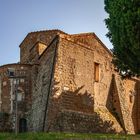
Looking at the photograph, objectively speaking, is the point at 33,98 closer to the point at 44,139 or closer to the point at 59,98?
the point at 59,98

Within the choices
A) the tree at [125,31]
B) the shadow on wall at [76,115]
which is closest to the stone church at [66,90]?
the shadow on wall at [76,115]

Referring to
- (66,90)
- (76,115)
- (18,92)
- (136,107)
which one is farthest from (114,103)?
(18,92)

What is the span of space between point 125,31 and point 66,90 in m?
7.02

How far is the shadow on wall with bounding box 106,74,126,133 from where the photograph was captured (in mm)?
33969

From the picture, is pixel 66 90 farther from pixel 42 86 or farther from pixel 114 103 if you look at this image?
pixel 114 103

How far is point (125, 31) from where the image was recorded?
901 inches

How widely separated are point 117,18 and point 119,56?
9.42 ft

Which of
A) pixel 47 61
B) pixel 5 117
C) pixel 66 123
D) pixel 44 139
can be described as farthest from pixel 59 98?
pixel 44 139

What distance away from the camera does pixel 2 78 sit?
33062 mm

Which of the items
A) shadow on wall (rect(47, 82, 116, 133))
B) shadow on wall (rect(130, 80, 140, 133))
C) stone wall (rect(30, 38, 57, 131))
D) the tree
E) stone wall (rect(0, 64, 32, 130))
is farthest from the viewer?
shadow on wall (rect(130, 80, 140, 133))

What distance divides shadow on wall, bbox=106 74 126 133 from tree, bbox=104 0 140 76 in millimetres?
8797

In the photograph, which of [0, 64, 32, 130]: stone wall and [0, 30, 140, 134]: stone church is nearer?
[0, 30, 140, 134]: stone church

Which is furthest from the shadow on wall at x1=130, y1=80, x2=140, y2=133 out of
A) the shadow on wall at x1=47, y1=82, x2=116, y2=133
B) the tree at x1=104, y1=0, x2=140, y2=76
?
the tree at x1=104, y1=0, x2=140, y2=76

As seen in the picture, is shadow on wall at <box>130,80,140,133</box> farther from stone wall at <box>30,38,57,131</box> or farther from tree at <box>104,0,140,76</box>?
tree at <box>104,0,140,76</box>
